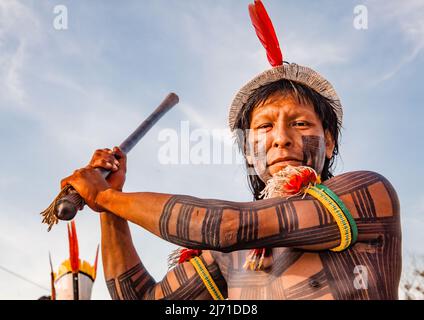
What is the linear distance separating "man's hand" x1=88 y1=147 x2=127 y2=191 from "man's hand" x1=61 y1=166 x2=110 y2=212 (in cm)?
37

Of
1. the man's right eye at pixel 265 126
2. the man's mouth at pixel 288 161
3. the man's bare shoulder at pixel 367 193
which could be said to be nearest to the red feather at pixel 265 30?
the man's right eye at pixel 265 126

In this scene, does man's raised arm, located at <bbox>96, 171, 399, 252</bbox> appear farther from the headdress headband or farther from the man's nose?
the headdress headband

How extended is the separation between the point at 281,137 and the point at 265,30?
2.66 feet

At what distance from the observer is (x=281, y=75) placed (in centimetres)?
336

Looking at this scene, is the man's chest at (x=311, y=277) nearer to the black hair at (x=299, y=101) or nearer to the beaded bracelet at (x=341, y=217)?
the beaded bracelet at (x=341, y=217)

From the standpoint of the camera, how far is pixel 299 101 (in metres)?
3.20

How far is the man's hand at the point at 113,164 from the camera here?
349 centimetres

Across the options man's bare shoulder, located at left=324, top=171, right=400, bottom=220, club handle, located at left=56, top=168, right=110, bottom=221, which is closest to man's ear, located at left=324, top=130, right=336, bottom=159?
man's bare shoulder, located at left=324, top=171, right=400, bottom=220

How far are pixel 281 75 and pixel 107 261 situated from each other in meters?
1.51

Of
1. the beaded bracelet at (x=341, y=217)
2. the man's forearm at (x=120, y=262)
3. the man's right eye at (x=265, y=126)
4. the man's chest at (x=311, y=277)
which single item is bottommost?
the man's chest at (x=311, y=277)

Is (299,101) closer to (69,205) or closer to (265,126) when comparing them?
(265,126)

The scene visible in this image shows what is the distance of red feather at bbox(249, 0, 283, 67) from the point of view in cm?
345
